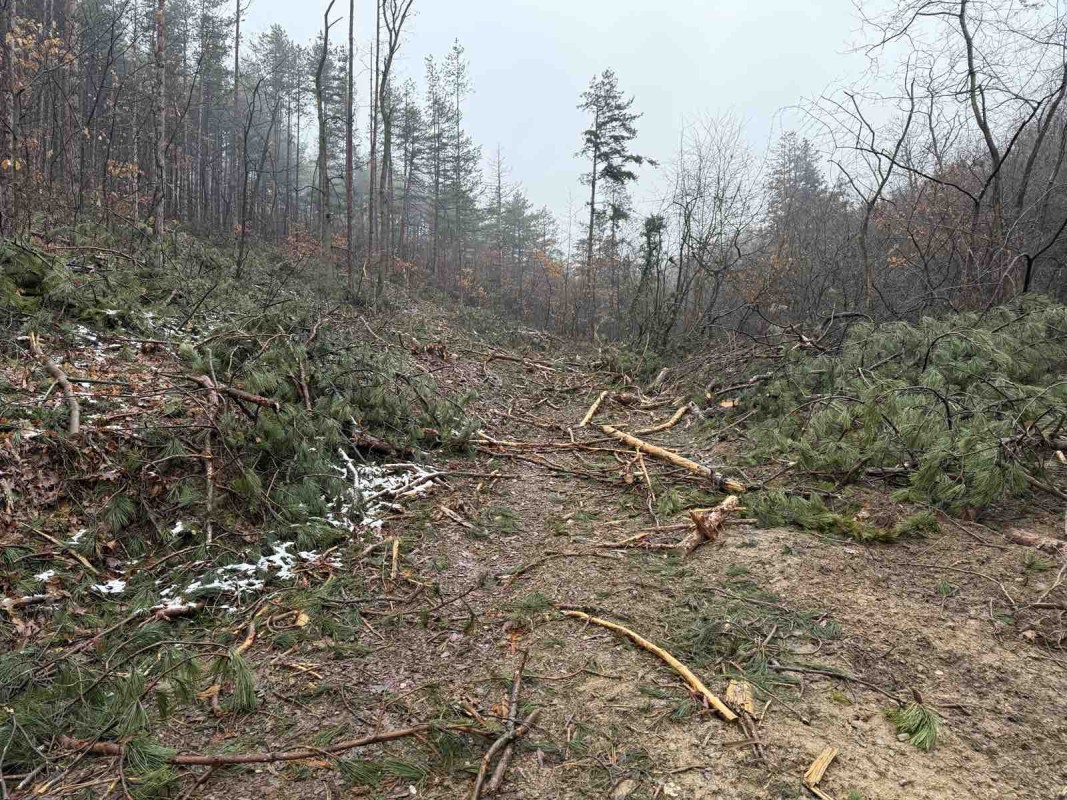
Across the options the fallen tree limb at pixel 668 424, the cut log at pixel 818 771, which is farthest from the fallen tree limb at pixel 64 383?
the fallen tree limb at pixel 668 424

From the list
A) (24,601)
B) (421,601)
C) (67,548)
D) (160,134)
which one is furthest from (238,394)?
(160,134)

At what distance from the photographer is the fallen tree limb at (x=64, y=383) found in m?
3.61

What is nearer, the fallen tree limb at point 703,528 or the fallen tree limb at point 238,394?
the fallen tree limb at point 703,528

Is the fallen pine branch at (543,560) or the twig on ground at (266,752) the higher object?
the fallen pine branch at (543,560)

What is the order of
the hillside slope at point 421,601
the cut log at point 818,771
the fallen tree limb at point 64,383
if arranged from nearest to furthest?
1. the cut log at point 818,771
2. the hillside slope at point 421,601
3. the fallen tree limb at point 64,383

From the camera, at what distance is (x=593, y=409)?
8.22 metres

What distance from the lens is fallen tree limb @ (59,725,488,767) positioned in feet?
6.80

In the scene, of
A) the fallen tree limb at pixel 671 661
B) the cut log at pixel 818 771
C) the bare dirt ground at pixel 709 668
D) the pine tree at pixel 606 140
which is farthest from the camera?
the pine tree at pixel 606 140

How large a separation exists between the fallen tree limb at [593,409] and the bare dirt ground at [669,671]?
134 inches

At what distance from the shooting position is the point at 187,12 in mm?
23594

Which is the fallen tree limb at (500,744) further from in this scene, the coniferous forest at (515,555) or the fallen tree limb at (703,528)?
the fallen tree limb at (703,528)

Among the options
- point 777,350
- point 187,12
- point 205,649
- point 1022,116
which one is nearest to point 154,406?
point 205,649

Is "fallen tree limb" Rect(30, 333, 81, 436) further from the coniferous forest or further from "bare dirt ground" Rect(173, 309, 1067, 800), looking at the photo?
"bare dirt ground" Rect(173, 309, 1067, 800)

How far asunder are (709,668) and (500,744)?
3.35 feet
